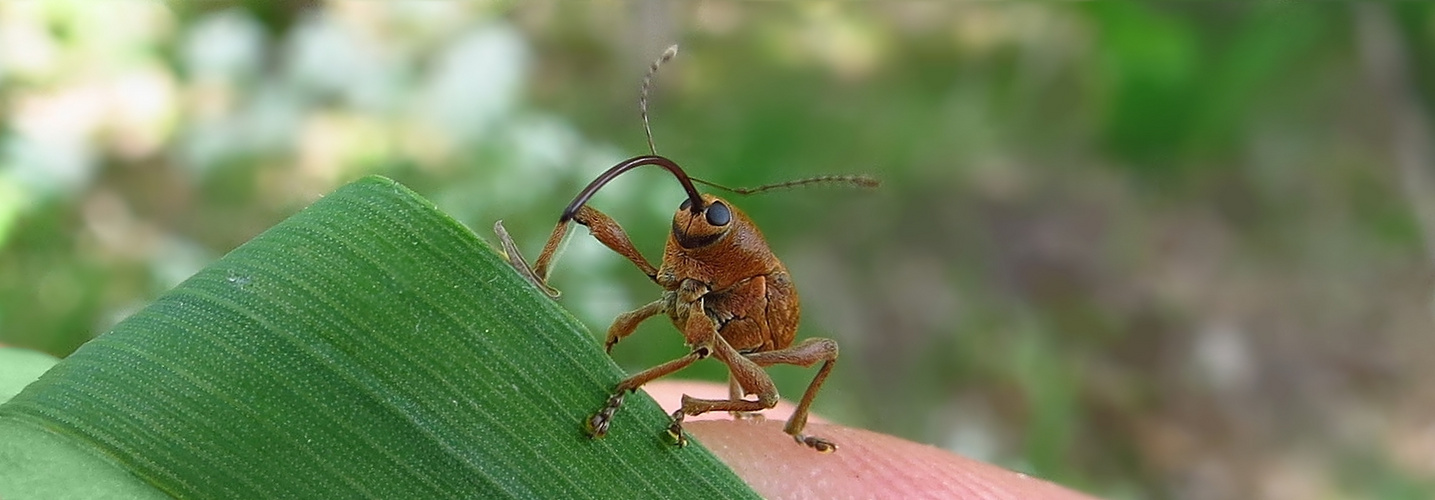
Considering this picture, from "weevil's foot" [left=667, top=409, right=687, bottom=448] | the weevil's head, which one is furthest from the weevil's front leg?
"weevil's foot" [left=667, top=409, right=687, bottom=448]

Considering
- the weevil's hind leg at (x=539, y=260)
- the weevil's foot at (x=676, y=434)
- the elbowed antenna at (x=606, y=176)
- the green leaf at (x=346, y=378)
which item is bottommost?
the green leaf at (x=346, y=378)

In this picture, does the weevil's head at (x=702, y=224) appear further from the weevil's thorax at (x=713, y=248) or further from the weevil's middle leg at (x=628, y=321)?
the weevil's middle leg at (x=628, y=321)

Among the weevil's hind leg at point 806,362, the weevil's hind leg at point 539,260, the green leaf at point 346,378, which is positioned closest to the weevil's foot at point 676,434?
the green leaf at point 346,378

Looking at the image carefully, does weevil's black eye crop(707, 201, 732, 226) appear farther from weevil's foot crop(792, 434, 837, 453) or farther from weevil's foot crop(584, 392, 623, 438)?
weevil's foot crop(584, 392, 623, 438)

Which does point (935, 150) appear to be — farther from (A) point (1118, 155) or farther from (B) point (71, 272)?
(B) point (71, 272)

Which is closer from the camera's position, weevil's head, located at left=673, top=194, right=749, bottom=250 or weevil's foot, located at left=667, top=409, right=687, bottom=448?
weevil's foot, located at left=667, top=409, right=687, bottom=448
